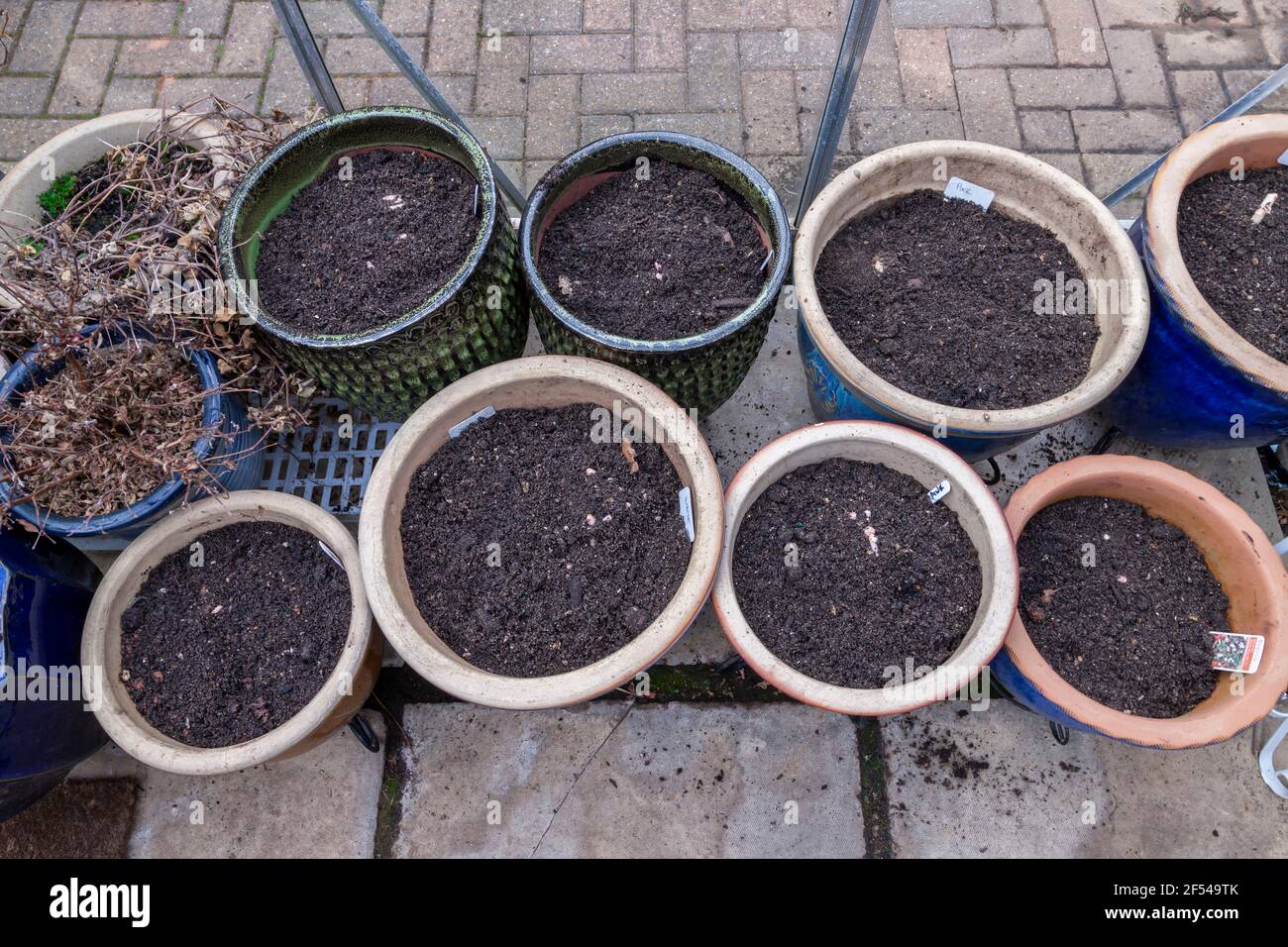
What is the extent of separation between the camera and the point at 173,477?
2.09m

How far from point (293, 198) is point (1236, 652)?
2.63 meters

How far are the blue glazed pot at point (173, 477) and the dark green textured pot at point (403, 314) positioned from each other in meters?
0.26

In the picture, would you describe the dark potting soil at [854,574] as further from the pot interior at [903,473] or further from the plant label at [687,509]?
the plant label at [687,509]

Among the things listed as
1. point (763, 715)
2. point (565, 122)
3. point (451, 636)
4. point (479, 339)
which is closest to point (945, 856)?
point (763, 715)

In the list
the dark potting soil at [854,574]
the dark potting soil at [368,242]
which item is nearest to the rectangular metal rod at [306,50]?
the dark potting soil at [368,242]

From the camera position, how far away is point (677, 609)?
6.11 ft

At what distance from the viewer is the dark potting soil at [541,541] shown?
6.37 ft

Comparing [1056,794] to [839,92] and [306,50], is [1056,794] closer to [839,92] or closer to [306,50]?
[839,92]

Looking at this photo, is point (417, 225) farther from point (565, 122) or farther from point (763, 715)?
point (763, 715)

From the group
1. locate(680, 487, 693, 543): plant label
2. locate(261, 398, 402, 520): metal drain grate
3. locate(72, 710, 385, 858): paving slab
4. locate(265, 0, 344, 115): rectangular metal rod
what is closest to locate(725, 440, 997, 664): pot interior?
locate(680, 487, 693, 543): plant label

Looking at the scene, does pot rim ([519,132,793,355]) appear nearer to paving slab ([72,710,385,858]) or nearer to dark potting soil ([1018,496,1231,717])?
dark potting soil ([1018,496,1231,717])

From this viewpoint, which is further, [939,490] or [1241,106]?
[1241,106]

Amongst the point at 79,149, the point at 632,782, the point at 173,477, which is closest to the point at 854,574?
the point at 632,782

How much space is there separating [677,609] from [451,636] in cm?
53
